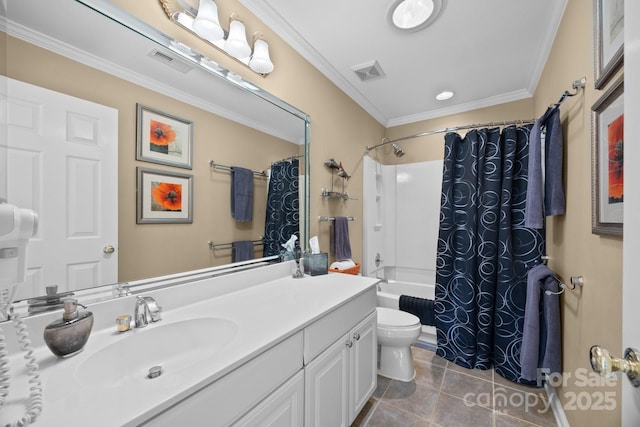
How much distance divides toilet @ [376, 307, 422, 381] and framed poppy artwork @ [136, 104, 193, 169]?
5.34 ft

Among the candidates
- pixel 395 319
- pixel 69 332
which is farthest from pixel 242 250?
pixel 395 319

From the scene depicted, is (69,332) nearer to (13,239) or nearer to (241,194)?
(13,239)

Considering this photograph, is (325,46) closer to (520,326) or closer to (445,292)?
(445,292)

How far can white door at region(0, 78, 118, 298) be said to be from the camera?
2.51 feet

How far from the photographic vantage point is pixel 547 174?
1.51 metres

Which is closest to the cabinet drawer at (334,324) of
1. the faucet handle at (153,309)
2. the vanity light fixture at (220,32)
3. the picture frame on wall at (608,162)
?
the faucet handle at (153,309)

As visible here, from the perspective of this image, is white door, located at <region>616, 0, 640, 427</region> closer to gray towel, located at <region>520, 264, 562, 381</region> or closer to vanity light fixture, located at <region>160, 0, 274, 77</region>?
gray towel, located at <region>520, 264, 562, 381</region>

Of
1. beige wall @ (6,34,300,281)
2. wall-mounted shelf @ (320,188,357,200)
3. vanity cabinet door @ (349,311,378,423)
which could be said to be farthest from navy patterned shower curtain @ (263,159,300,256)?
vanity cabinet door @ (349,311,378,423)

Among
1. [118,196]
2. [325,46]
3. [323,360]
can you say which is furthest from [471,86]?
[118,196]

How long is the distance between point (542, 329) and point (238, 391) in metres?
1.80

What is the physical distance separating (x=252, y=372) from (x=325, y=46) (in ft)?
7.01

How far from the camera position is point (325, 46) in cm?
196

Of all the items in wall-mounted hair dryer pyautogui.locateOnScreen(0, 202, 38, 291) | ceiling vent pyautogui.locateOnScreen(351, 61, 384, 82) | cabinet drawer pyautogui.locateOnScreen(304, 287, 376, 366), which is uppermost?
ceiling vent pyautogui.locateOnScreen(351, 61, 384, 82)

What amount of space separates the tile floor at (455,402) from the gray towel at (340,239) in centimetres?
99
